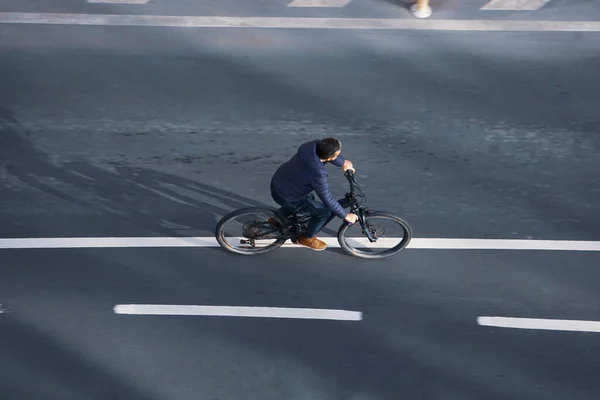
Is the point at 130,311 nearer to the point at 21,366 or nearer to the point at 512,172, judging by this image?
the point at 21,366

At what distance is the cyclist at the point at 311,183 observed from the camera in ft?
25.5

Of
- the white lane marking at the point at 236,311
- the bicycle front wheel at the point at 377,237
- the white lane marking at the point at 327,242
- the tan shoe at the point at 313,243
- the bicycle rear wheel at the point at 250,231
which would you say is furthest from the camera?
the white lane marking at the point at 327,242

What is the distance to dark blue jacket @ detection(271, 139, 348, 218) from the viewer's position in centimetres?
778

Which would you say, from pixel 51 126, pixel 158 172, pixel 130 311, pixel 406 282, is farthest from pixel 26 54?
pixel 406 282

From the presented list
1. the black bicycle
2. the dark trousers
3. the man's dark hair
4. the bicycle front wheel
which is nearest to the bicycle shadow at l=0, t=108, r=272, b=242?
the black bicycle

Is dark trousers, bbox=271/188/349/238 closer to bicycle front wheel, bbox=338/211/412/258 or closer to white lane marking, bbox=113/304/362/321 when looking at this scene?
bicycle front wheel, bbox=338/211/412/258

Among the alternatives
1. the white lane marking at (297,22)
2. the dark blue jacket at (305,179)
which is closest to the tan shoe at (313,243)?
the dark blue jacket at (305,179)

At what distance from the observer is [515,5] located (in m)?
11.5

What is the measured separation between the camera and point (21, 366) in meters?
8.27

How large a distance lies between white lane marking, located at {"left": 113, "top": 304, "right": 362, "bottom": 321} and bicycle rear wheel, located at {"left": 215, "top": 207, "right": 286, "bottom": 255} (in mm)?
770

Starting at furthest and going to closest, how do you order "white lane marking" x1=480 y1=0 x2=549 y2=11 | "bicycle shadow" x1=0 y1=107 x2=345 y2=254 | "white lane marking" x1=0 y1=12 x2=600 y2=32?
"white lane marking" x1=480 y1=0 x2=549 y2=11 < "white lane marking" x1=0 y1=12 x2=600 y2=32 < "bicycle shadow" x1=0 y1=107 x2=345 y2=254

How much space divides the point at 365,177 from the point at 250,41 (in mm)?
2916

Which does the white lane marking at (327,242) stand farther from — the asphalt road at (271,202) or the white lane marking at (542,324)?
the white lane marking at (542,324)

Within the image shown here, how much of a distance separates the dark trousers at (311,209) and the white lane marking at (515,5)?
16.0 ft
